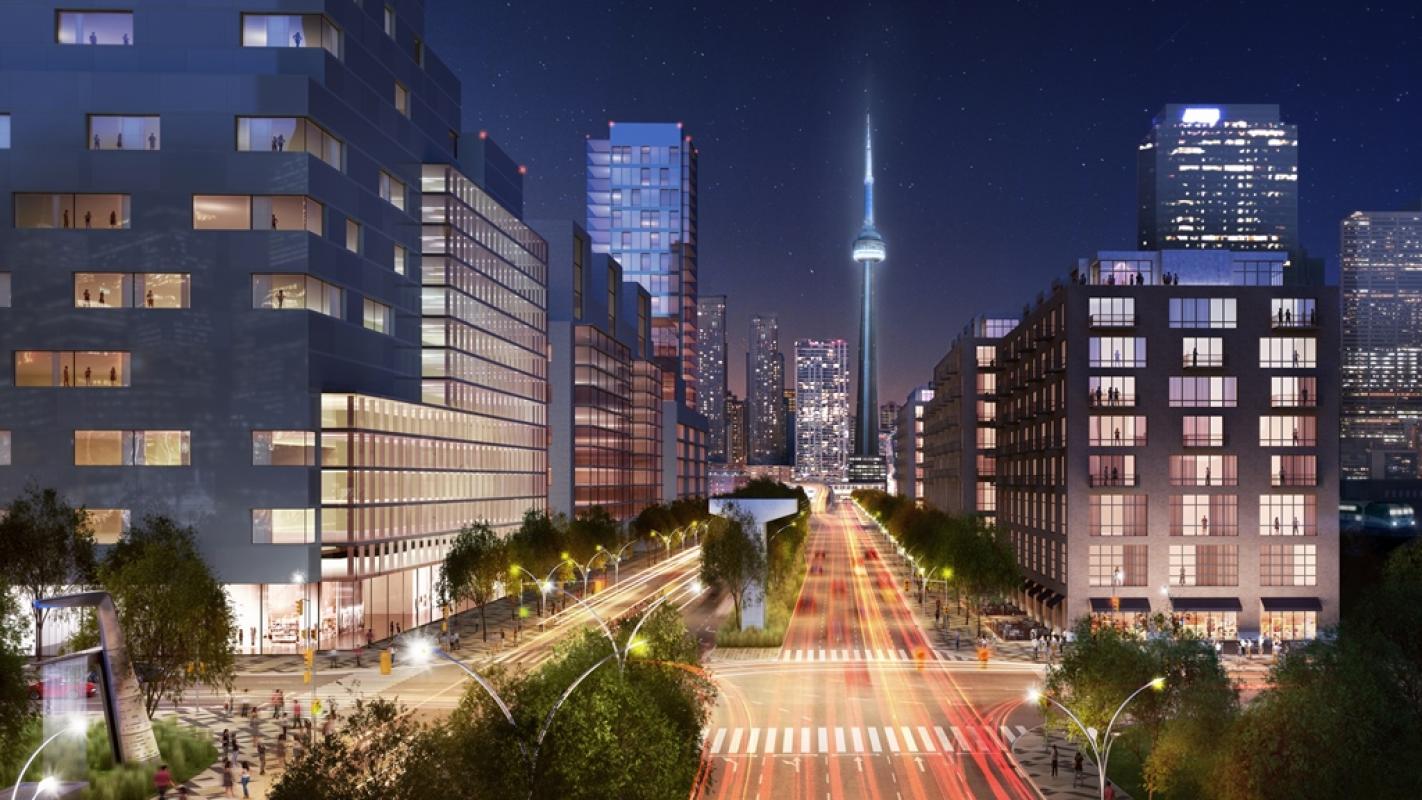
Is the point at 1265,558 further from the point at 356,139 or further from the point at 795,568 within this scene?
the point at 356,139

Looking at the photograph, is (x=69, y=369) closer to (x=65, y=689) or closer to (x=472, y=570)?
(x=472, y=570)

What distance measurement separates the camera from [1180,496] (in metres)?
104

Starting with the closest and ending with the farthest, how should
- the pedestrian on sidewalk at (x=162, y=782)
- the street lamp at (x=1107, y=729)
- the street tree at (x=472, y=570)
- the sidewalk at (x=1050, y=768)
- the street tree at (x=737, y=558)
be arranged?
the street lamp at (x=1107, y=729), the pedestrian on sidewalk at (x=162, y=782), the sidewalk at (x=1050, y=768), the street tree at (x=737, y=558), the street tree at (x=472, y=570)

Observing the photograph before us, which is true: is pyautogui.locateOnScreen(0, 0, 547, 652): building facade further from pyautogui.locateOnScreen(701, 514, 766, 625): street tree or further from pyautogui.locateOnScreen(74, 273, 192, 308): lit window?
pyautogui.locateOnScreen(701, 514, 766, 625): street tree

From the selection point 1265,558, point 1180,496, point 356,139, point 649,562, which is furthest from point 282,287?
point 649,562

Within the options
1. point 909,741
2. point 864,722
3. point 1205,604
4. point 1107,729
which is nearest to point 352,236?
point 864,722

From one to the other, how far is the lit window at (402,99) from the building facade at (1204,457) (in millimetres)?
66308

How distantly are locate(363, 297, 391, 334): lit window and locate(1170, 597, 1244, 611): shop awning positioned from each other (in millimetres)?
75538

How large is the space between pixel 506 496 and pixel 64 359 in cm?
5973

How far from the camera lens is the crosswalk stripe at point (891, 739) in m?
60.8

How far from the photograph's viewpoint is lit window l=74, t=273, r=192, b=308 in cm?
9238

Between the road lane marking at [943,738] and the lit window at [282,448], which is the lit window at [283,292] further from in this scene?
the road lane marking at [943,738]

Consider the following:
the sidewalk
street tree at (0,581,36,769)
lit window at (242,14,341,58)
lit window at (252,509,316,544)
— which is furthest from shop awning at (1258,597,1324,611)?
lit window at (242,14,341,58)

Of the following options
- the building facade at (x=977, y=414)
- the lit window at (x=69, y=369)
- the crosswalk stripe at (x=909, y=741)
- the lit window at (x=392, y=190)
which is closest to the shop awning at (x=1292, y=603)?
the crosswalk stripe at (x=909, y=741)
